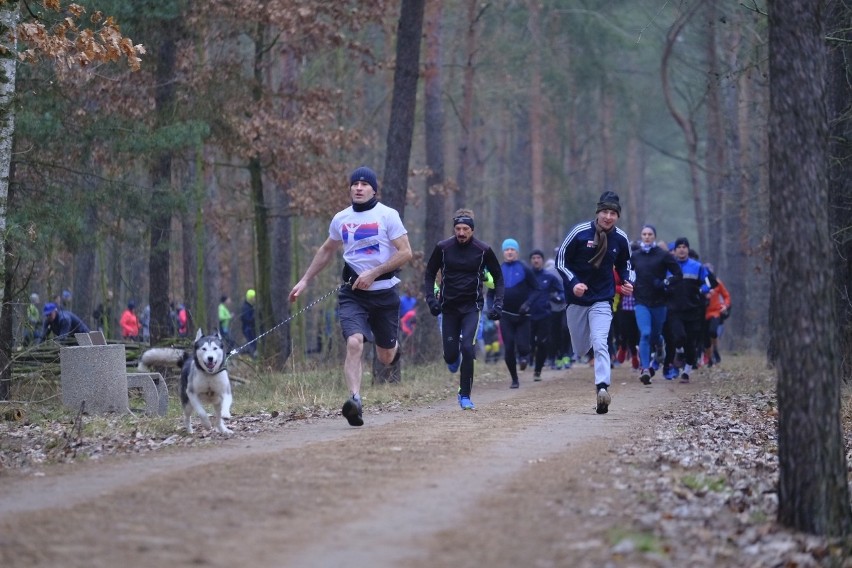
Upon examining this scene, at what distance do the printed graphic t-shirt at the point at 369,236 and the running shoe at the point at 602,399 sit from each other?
2825mm

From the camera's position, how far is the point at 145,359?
13906 mm

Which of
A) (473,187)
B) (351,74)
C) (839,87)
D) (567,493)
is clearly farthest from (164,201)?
(473,187)

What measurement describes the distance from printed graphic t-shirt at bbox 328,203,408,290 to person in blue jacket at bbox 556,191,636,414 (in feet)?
7.82

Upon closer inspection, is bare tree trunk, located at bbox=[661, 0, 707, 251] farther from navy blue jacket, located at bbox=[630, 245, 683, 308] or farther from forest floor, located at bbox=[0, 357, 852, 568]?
forest floor, located at bbox=[0, 357, 852, 568]

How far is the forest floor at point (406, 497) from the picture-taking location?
6.30 m

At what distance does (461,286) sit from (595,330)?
4.90 ft

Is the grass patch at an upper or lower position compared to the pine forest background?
lower

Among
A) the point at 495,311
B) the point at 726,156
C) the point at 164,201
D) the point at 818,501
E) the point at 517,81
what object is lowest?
the point at 818,501

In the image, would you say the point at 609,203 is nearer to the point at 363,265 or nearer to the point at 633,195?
the point at 363,265

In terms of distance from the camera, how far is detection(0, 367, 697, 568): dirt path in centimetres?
620

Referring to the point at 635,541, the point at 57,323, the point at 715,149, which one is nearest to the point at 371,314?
Answer: the point at 635,541

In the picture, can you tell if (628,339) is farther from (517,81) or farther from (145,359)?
(517,81)

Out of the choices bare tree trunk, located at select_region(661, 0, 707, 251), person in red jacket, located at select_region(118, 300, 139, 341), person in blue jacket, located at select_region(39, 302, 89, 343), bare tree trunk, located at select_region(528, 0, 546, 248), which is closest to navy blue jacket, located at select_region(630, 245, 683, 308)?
person in blue jacket, located at select_region(39, 302, 89, 343)

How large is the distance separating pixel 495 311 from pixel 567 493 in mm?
6593
